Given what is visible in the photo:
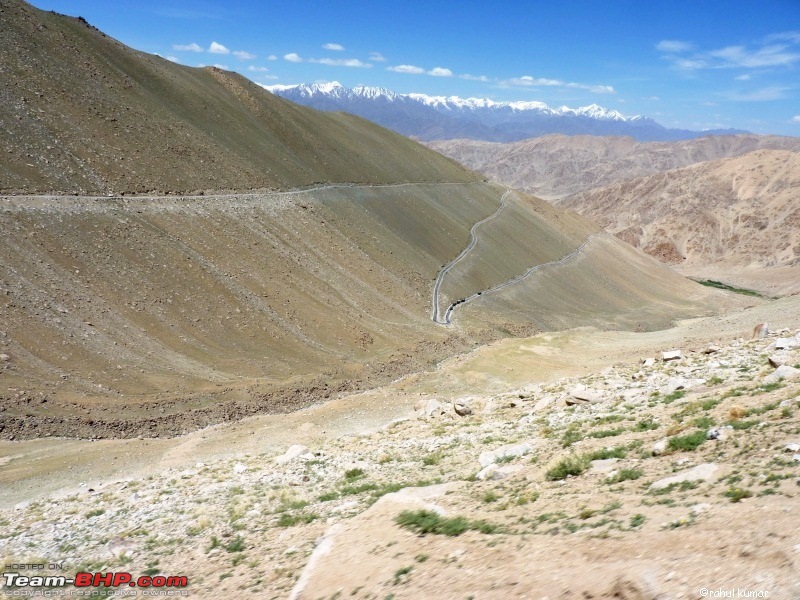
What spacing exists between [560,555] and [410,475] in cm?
661

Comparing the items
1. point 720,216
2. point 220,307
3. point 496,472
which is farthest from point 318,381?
point 720,216

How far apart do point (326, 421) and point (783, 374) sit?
16.5 meters

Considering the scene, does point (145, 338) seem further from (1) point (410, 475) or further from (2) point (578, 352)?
(2) point (578, 352)

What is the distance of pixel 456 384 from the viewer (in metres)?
29.8

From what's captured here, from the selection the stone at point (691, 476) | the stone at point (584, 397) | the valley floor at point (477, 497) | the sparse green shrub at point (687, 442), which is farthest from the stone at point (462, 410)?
the stone at point (691, 476)

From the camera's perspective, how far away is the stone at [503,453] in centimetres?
1303

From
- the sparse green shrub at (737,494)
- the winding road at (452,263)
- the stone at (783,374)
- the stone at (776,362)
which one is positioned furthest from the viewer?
the winding road at (452,263)

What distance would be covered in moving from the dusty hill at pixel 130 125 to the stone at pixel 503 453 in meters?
34.7

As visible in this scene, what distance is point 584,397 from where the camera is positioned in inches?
683

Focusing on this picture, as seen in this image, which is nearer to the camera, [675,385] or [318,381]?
[675,385]

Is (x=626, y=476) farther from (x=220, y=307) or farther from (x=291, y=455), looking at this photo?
(x=220, y=307)

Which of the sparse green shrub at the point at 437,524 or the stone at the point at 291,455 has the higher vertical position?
the sparse green shrub at the point at 437,524

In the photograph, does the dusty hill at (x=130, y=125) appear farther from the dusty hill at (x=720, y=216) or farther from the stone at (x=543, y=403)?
the dusty hill at (x=720, y=216)

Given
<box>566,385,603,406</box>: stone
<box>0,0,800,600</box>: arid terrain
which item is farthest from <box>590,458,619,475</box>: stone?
<box>566,385,603,406</box>: stone
